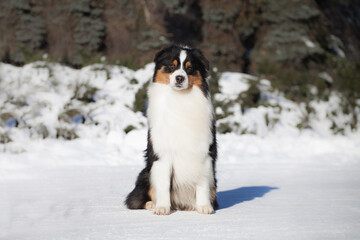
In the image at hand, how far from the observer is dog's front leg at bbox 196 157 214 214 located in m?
3.78

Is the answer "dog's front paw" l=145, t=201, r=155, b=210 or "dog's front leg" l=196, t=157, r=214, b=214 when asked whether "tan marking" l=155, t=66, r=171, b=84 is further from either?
"dog's front paw" l=145, t=201, r=155, b=210

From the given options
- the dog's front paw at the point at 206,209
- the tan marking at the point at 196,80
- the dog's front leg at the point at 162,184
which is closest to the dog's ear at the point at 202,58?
the tan marking at the point at 196,80

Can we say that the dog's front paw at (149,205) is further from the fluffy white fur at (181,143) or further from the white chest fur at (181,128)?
the white chest fur at (181,128)

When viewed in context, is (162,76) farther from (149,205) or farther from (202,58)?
(149,205)

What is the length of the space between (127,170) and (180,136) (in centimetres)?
290

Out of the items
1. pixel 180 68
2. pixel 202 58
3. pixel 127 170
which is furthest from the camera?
pixel 127 170

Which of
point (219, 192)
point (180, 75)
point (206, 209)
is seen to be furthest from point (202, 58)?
point (219, 192)

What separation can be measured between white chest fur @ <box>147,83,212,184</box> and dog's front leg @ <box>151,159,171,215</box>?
52 mm

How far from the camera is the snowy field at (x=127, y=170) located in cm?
329

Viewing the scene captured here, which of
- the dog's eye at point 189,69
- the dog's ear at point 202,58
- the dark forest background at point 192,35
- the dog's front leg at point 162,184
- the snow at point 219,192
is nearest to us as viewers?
the snow at point 219,192

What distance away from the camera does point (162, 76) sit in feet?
12.7

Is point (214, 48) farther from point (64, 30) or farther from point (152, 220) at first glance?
point (152, 220)

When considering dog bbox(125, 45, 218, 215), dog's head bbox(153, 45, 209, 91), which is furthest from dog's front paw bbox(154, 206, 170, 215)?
dog's head bbox(153, 45, 209, 91)

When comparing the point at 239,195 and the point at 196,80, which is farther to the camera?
the point at 239,195
